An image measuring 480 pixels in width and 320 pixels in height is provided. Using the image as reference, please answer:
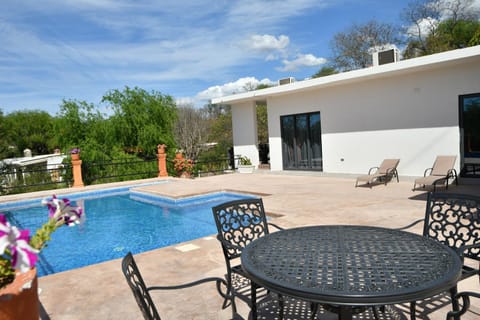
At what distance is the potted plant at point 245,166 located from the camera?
1354cm

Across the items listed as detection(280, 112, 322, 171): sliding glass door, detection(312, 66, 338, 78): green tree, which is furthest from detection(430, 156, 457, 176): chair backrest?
detection(312, 66, 338, 78): green tree

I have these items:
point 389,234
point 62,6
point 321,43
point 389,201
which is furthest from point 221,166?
point 321,43

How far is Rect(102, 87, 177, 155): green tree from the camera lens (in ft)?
47.3

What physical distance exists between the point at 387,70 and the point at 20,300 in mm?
9121

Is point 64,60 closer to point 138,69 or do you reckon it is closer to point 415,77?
point 138,69

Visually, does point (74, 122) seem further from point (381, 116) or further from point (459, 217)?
point (459, 217)

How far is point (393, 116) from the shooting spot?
31.0 feet

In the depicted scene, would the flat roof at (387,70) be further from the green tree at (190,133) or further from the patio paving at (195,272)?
the green tree at (190,133)

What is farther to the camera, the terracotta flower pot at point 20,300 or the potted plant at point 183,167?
the potted plant at point 183,167

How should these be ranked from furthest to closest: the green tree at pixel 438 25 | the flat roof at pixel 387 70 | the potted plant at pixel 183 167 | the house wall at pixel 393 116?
the green tree at pixel 438 25, the potted plant at pixel 183 167, the house wall at pixel 393 116, the flat roof at pixel 387 70

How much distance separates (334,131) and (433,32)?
1701cm

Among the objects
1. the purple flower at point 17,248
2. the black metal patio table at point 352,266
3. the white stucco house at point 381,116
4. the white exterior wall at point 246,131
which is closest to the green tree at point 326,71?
the white exterior wall at point 246,131

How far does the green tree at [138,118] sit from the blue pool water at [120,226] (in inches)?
182

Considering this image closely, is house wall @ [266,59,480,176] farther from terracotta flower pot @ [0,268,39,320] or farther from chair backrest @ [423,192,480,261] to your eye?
terracotta flower pot @ [0,268,39,320]
